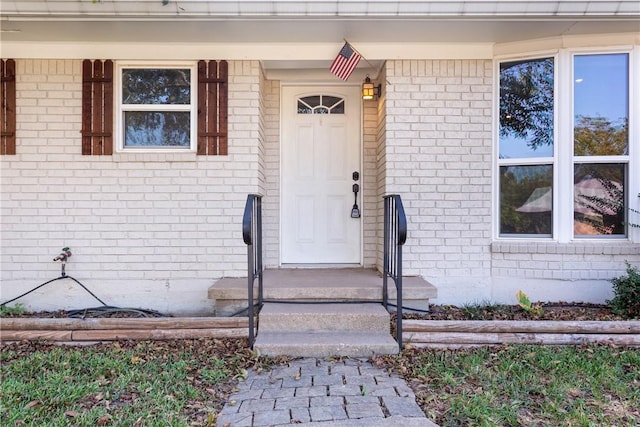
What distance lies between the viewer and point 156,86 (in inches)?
163

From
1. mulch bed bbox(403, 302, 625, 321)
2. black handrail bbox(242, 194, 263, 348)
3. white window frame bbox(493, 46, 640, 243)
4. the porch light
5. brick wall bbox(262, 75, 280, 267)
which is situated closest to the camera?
black handrail bbox(242, 194, 263, 348)

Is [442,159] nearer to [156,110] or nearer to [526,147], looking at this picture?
[526,147]

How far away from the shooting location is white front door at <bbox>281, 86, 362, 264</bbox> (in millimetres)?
4672

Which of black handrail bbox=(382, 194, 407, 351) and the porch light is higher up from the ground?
the porch light

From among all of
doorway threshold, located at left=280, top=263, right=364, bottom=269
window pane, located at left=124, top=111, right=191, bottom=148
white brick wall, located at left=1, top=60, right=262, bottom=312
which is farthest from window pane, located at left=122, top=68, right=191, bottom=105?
doorway threshold, located at left=280, top=263, right=364, bottom=269

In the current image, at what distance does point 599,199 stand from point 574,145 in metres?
0.60

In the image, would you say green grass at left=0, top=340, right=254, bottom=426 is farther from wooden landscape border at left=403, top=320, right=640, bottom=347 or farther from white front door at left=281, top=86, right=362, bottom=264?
white front door at left=281, top=86, right=362, bottom=264

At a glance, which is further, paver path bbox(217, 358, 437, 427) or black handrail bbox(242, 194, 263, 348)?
black handrail bbox(242, 194, 263, 348)

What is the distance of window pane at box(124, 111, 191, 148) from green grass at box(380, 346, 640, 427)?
3.04 metres

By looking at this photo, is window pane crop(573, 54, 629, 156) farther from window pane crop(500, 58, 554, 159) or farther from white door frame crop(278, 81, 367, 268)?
white door frame crop(278, 81, 367, 268)

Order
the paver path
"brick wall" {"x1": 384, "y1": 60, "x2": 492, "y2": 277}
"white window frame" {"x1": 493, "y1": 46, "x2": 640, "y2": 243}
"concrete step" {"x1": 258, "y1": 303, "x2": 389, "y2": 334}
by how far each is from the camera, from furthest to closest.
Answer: "brick wall" {"x1": 384, "y1": 60, "x2": 492, "y2": 277}, "white window frame" {"x1": 493, "y1": 46, "x2": 640, "y2": 243}, "concrete step" {"x1": 258, "y1": 303, "x2": 389, "y2": 334}, the paver path

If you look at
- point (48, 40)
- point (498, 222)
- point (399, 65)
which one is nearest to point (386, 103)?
point (399, 65)

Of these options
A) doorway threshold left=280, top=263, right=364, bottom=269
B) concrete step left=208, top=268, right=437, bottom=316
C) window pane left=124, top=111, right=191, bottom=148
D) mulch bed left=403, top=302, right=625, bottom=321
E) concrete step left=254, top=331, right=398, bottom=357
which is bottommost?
concrete step left=254, top=331, right=398, bottom=357

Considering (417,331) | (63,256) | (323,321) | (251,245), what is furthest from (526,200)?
(63,256)
